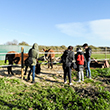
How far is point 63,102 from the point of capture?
13.0 ft

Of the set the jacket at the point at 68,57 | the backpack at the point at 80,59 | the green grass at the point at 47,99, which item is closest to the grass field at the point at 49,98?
the green grass at the point at 47,99

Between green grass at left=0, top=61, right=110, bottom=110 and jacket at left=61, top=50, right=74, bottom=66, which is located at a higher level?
jacket at left=61, top=50, right=74, bottom=66

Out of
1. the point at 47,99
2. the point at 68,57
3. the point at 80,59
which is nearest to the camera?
the point at 47,99

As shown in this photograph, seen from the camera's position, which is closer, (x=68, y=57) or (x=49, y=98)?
(x=49, y=98)

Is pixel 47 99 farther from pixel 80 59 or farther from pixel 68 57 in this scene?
pixel 80 59

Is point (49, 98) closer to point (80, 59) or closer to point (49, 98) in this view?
point (49, 98)

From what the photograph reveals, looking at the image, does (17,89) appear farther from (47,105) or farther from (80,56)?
(80,56)

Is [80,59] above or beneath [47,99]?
above

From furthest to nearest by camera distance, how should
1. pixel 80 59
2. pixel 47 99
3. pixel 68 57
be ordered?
pixel 80 59
pixel 68 57
pixel 47 99

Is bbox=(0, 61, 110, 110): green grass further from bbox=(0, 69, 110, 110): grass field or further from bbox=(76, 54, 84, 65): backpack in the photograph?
bbox=(76, 54, 84, 65): backpack

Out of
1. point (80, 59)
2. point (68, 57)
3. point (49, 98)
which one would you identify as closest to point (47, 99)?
point (49, 98)

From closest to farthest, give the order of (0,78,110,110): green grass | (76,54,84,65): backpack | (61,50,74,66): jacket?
(0,78,110,110): green grass → (61,50,74,66): jacket → (76,54,84,65): backpack

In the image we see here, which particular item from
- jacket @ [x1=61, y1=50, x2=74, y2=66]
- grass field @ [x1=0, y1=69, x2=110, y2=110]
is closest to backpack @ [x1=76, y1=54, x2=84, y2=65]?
jacket @ [x1=61, y1=50, x2=74, y2=66]

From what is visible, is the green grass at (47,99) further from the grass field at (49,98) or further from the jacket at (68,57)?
the jacket at (68,57)
